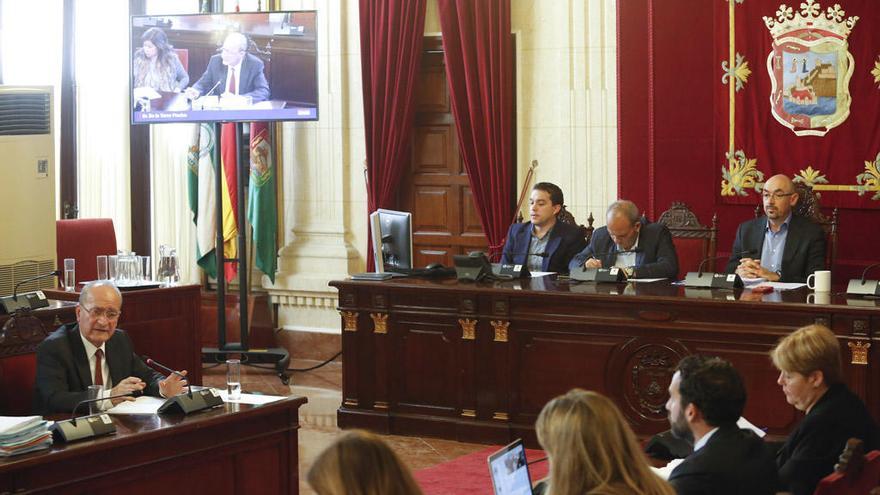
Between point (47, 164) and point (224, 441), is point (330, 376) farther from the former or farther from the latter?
point (224, 441)

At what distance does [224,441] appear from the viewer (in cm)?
406

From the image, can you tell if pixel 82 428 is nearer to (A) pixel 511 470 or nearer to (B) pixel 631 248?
(A) pixel 511 470

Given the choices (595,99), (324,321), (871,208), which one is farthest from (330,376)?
(871,208)

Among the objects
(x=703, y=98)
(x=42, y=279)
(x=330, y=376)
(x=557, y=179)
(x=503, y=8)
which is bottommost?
(x=330, y=376)

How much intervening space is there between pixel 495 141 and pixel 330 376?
2006mm

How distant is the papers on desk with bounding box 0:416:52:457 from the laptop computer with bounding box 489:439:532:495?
4.55 ft

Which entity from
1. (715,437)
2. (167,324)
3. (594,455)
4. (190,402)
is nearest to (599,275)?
(167,324)

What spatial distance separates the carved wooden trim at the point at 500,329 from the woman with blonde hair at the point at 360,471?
419 centimetres

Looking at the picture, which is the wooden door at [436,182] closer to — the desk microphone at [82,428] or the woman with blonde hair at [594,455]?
the desk microphone at [82,428]

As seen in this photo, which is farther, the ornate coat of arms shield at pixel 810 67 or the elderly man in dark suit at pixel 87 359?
the ornate coat of arms shield at pixel 810 67

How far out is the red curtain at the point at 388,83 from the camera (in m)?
8.59

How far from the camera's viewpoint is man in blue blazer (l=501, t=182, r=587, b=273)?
7023 mm

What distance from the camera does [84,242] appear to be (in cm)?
760

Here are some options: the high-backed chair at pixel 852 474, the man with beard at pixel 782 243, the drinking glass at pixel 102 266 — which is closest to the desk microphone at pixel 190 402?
the high-backed chair at pixel 852 474
